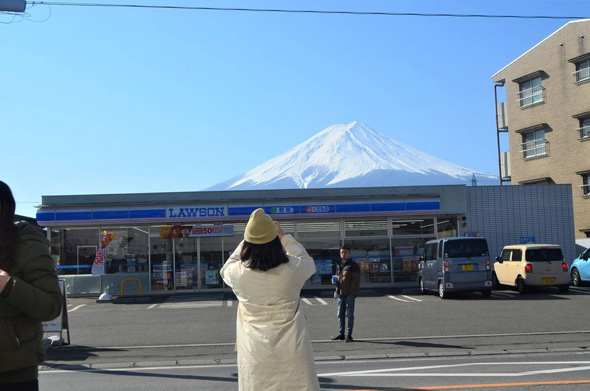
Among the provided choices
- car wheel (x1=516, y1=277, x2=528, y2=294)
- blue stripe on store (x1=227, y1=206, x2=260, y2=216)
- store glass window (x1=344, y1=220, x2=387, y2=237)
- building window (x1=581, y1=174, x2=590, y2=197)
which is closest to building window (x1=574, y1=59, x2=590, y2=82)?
building window (x1=581, y1=174, x2=590, y2=197)

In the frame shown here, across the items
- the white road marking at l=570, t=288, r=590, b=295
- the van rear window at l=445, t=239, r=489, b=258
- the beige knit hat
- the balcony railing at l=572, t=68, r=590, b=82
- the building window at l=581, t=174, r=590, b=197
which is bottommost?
the white road marking at l=570, t=288, r=590, b=295

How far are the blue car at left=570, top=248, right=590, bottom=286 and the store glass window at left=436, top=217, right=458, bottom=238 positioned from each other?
4.54m

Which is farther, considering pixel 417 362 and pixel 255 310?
pixel 417 362

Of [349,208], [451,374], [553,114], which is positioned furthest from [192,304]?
[553,114]

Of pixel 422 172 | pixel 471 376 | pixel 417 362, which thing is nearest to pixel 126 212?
pixel 417 362

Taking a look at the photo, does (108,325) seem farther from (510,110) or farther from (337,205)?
(510,110)

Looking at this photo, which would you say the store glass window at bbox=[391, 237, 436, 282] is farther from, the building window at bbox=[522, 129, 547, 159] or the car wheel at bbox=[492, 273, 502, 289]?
the building window at bbox=[522, 129, 547, 159]

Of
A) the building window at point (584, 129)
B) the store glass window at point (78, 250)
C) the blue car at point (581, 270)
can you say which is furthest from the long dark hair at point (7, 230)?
the building window at point (584, 129)

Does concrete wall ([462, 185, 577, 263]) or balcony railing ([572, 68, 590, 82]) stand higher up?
balcony railing ([572, 68, 590, 82])

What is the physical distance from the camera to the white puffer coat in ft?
13.4

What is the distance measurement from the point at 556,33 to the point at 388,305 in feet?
81.1

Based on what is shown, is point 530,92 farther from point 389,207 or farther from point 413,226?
point 389,207

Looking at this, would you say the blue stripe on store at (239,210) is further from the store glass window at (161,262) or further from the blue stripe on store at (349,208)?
the blue stripe on store at (349,208)

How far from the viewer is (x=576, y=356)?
9961 mm
